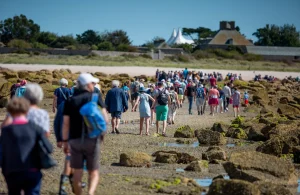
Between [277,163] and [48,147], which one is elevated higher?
[48,147]

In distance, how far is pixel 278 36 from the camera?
6885 inches

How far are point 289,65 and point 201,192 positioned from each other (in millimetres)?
110542

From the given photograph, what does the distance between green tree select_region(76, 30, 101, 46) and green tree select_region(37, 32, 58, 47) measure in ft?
33.2

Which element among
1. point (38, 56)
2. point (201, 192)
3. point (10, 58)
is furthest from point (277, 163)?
point (38, 56)

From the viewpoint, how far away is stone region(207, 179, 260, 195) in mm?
11508

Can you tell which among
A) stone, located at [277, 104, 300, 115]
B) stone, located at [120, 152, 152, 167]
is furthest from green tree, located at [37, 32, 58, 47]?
stone, located at [120, 152, 152, 167]

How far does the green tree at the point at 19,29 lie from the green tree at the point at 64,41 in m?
6.43

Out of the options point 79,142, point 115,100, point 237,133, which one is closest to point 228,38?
point 237,133

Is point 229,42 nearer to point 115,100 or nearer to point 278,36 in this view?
point 278,36

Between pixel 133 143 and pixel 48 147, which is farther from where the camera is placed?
pixel 133 143

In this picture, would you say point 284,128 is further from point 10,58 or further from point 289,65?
point 289,65

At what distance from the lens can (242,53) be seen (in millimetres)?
133750

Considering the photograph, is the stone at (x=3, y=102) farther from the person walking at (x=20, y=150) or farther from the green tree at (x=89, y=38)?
the green tree at (x=89, y=38)

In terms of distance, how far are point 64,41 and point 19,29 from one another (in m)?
12.0
